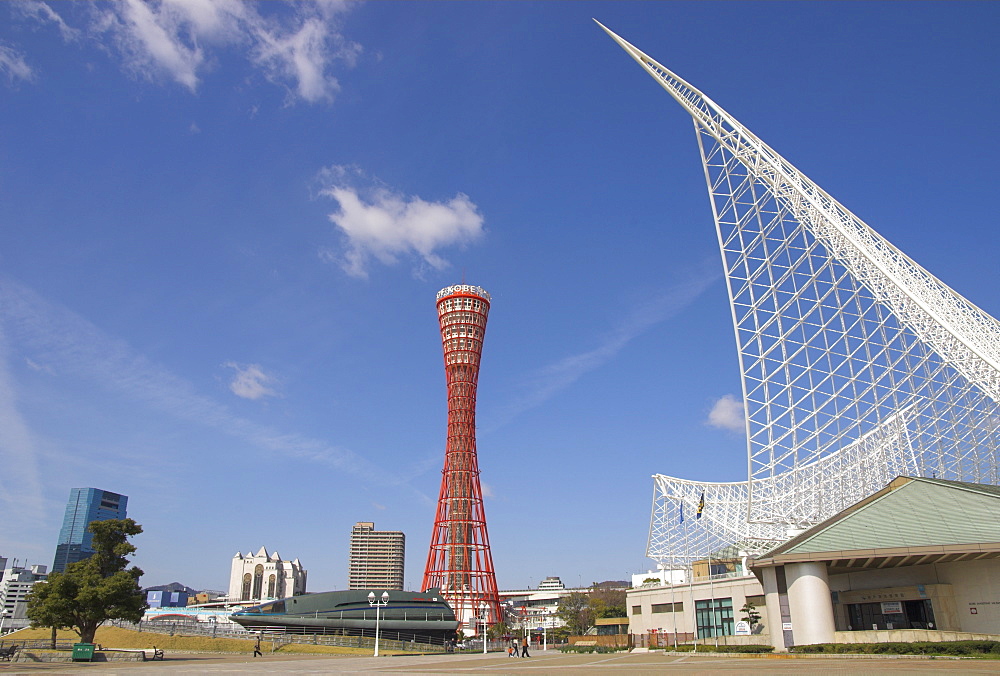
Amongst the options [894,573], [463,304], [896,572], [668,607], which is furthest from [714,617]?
[463,304]

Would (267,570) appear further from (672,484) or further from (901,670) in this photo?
(901,670)

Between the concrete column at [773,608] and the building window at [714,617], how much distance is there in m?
13.8

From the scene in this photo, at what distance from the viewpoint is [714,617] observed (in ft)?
174

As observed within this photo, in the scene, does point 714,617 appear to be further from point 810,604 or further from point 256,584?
point 256,584

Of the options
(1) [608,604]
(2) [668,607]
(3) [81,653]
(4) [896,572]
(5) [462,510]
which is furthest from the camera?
(1) [608,604]

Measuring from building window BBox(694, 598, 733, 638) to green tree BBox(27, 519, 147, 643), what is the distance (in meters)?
39.7

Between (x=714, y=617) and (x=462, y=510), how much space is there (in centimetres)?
3809

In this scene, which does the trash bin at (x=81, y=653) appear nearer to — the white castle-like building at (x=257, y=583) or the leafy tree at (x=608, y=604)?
the leafy tree at (x=608, y=604)

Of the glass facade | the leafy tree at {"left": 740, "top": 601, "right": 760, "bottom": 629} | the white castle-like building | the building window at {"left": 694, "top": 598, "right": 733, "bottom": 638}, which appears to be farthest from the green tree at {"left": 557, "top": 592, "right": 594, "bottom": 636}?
the white castle-like building

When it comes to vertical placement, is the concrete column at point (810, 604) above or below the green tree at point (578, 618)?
above

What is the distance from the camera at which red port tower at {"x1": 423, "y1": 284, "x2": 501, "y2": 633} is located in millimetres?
85062

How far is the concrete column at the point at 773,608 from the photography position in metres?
36.4

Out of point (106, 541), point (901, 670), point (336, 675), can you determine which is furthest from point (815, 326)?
point (106, 541)

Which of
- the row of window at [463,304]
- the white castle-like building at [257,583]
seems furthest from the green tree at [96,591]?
the white castle-like building at [257,583]
